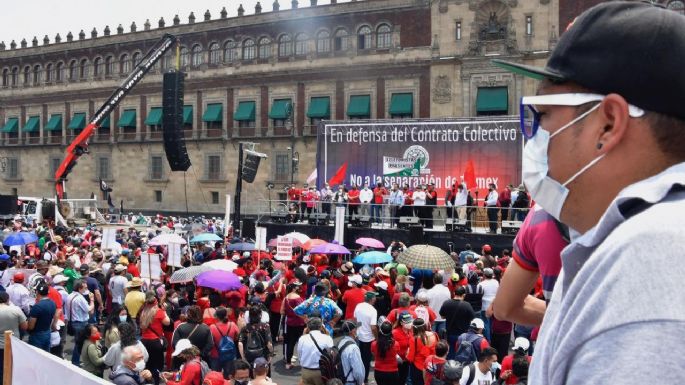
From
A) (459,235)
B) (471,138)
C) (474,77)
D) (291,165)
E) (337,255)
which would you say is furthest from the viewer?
(291,165)

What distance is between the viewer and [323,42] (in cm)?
4288

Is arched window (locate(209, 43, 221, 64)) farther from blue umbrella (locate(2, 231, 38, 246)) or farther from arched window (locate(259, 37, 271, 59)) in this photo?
blue umbrella (locate(2, 231, 38, 246))

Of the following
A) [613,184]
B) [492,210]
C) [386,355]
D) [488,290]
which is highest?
[613,184]

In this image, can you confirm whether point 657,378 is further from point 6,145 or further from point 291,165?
point 6,145

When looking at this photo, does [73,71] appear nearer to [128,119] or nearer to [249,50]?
[128,119]

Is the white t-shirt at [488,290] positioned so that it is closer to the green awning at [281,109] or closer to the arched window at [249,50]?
the green awning at [281,109]

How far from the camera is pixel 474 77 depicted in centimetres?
3719

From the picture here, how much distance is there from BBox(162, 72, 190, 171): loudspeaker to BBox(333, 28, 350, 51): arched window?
16.0 meters

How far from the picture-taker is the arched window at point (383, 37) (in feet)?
133

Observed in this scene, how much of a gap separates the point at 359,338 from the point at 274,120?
3503 centimetres

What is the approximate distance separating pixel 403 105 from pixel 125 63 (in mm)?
24068

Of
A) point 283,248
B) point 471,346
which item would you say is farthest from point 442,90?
point 471,346

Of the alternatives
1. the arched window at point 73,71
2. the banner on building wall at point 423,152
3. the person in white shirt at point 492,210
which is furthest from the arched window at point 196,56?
the person in white shirt at point 492,210

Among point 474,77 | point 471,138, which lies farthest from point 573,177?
point 474,77
